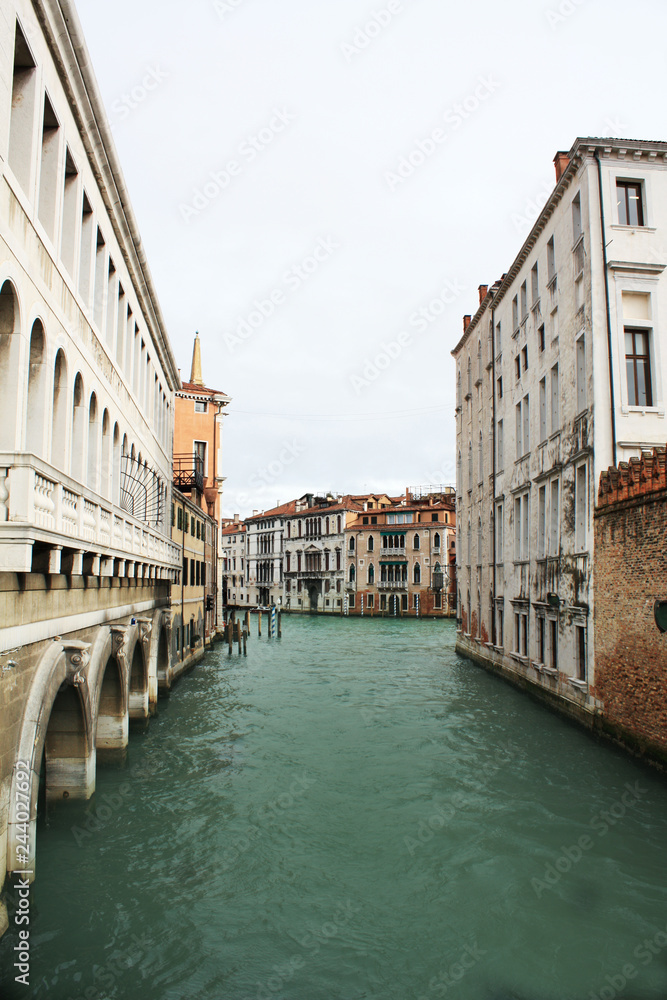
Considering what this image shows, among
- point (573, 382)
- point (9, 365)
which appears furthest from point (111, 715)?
point (573, 382)

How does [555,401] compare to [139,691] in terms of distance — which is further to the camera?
[555,401]

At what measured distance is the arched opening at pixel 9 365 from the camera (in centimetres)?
682

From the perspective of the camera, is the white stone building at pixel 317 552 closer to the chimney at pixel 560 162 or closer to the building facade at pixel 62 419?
the chimney at pixel 560 162

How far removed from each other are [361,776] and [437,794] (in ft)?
5.14

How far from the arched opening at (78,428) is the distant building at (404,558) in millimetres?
47951

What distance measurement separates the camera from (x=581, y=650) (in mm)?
14898

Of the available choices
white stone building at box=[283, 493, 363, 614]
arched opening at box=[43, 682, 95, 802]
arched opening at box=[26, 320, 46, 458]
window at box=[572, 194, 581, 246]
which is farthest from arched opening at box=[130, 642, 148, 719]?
white stone building at box=[283, 493, 363, 614]

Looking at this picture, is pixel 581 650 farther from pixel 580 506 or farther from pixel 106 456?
pixel 106 456

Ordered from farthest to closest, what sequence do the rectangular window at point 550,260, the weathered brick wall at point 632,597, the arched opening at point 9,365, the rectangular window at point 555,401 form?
the rectangular window at point 550,260 < the rectangular window at point 555,401 < the weathered brick wall at point 632,597 < the arched opening at point 9,365

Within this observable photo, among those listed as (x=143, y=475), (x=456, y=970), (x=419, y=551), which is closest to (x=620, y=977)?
(x=456, y=970)

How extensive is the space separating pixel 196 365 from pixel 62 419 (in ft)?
113

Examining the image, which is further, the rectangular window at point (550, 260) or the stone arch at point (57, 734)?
the rectangular window at point (550, 260)

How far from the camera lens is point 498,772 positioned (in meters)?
12.3

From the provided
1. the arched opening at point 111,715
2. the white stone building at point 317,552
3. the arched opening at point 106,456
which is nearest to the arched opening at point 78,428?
the arched opening at point 106,456
